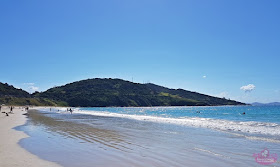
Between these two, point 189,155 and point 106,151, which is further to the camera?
point 106,151

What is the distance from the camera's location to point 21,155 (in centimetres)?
1163

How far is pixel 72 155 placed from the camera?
12.1m

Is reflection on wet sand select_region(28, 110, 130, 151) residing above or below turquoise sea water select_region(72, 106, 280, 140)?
below

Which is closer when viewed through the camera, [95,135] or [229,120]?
[95,135]

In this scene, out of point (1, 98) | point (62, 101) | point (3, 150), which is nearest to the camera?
point (3, 150)

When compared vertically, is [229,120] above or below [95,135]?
above

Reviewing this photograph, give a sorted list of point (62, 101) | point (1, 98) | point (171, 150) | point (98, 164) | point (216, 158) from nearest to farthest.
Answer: point (98, 164), point (216, 158), point (171, 150), point (1, 98), point (62, 101)

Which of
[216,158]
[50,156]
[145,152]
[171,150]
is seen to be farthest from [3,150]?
[216,158]

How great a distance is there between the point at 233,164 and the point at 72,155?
759 centimetres

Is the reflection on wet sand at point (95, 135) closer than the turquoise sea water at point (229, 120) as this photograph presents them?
Yes

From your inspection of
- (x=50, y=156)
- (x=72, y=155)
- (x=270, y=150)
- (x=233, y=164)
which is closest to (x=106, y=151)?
(x=72, y=155)

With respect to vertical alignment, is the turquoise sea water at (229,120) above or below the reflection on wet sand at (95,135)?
above

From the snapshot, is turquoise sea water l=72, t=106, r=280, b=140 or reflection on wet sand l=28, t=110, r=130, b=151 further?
turquoise sea water l=72, t=106, r=280, b=140

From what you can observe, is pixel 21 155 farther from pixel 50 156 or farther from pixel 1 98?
pixel 1 98
